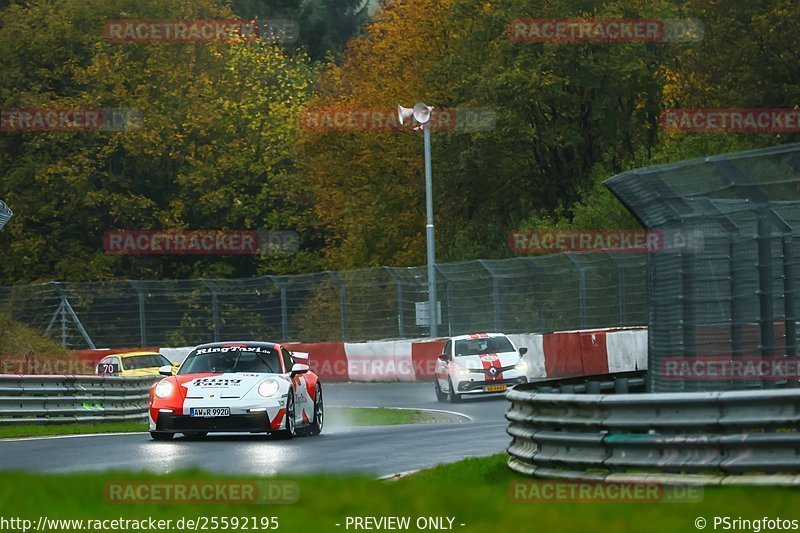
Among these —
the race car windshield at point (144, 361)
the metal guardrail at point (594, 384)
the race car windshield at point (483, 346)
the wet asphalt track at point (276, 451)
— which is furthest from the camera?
the race car windshield at point (144, 361)

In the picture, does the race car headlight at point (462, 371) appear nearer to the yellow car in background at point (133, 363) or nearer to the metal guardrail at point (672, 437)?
the yellow car in background at point (133, 363)

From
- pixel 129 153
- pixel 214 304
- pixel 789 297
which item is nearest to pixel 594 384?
pixel 789 297

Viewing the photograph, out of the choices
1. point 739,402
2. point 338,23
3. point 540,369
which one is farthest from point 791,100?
point 338,23

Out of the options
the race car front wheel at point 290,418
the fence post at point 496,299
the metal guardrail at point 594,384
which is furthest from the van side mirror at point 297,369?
the fence post at point 496,299

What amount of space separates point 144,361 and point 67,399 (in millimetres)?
8877

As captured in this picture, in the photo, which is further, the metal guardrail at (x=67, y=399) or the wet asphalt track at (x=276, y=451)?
the metal guardrail at (x=67, y=399)

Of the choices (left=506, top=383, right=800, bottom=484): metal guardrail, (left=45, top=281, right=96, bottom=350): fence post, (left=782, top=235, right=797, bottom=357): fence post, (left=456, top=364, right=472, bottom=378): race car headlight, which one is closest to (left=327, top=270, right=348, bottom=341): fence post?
(left=45, top=281, right=96, bottom=350): fence post

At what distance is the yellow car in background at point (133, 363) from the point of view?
33531 mm

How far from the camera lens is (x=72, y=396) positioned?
84.0 ft

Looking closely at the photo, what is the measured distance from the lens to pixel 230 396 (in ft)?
63.0

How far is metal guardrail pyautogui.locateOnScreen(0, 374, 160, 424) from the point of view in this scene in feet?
79.5

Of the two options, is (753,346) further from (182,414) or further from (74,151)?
(74,151)

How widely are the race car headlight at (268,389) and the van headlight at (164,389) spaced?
1.05 metres

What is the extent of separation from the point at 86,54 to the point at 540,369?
30579 mm
